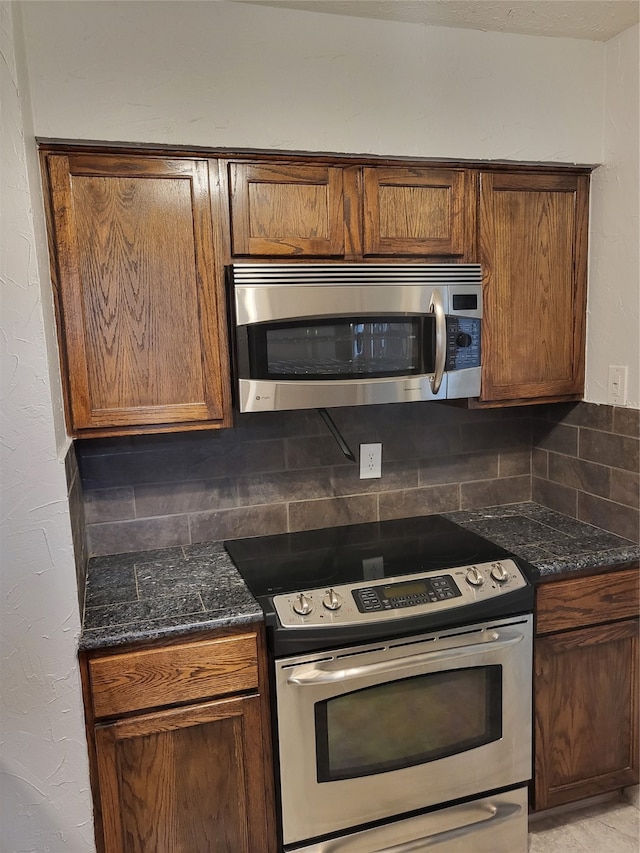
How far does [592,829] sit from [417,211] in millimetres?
2032

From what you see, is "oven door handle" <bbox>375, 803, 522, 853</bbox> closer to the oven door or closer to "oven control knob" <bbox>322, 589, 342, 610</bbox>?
the oven door

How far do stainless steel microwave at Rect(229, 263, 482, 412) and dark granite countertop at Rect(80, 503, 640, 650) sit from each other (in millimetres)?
524

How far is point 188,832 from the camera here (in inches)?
64.3

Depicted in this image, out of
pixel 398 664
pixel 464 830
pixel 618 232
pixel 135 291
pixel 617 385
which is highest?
pixel 618 232

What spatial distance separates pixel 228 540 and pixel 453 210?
4.23ft

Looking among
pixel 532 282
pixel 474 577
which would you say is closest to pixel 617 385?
pixel 532 282

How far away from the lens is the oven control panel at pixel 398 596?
1.66 meters

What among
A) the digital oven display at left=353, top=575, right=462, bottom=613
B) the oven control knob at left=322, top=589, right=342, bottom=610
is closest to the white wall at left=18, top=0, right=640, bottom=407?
the digital oven display at left=353, top=575, right=462, bottom=613

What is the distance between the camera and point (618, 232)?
2016 mm

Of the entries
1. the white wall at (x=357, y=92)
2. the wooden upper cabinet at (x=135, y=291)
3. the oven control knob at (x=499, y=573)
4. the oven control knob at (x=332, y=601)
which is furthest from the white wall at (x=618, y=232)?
the wooden upper cabinet at (x=135, y=291)

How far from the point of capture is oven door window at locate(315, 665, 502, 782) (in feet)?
5.57

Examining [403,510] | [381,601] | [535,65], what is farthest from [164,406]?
[535,65]

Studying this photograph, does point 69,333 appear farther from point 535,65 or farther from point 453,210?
point 535,65

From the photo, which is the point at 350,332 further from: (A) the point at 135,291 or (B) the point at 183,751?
(B) the point at 183,751
